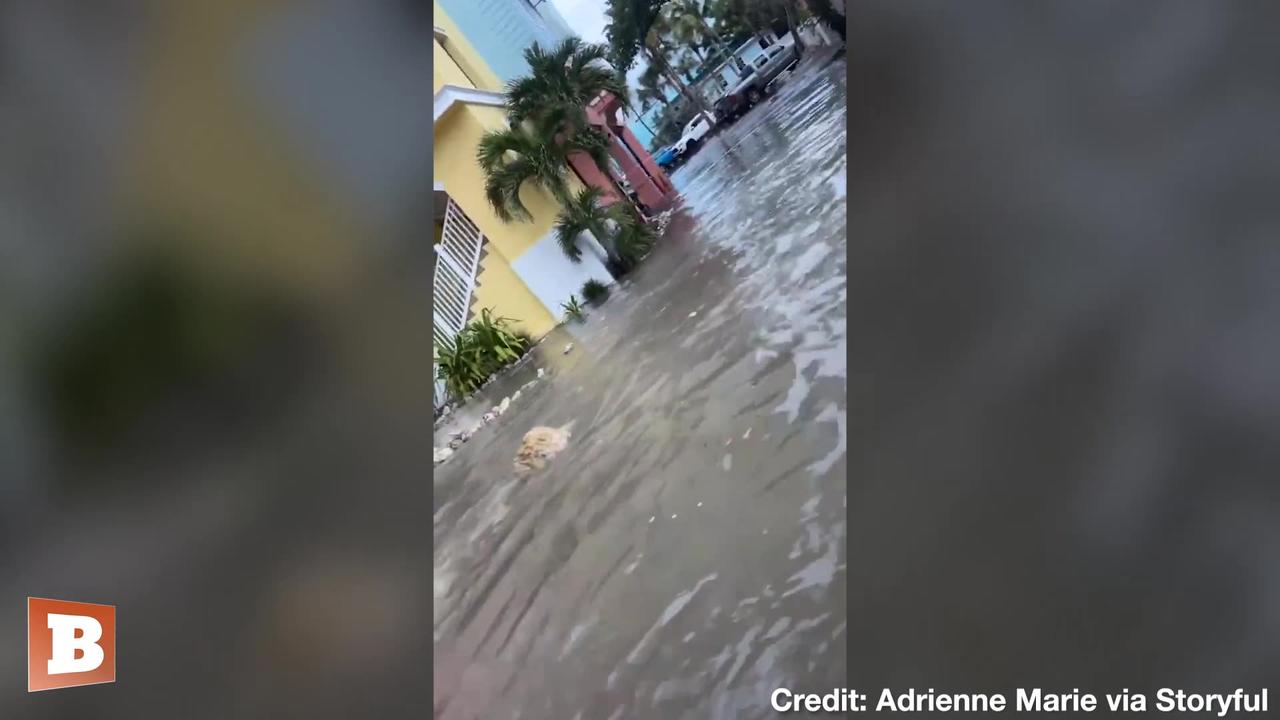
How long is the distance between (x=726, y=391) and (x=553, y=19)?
0.76m

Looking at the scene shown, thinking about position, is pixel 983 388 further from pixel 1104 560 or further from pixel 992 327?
pixel 1104 560

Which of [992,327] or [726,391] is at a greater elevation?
[726,391]

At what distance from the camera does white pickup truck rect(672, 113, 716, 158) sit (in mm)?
1216

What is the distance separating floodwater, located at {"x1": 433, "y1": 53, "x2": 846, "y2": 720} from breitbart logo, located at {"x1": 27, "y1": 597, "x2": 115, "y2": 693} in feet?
2.17

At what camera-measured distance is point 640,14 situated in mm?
1182

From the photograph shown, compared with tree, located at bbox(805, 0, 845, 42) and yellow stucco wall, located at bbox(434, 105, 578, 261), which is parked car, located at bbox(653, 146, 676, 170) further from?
tree, located at bbox(805, 0, 845, 42)

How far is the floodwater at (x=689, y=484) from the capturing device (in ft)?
3.89

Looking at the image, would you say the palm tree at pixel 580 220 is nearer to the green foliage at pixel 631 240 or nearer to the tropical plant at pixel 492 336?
the green foliage at pixel 631 240

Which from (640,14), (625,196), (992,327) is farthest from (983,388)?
(640,14)

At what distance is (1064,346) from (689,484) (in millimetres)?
724

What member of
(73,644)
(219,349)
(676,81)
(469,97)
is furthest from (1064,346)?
(73,644)

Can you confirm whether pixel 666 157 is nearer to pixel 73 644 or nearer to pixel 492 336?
pixel 492 336

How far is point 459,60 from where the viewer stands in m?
1.19

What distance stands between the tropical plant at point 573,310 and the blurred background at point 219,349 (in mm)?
266
